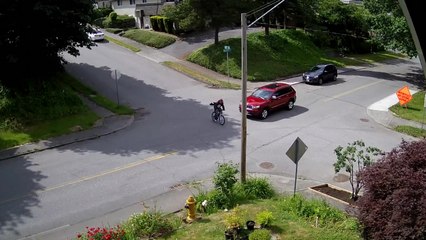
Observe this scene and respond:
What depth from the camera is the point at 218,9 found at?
3550cm

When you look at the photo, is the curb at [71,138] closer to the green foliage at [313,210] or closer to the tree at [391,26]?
the green foliage at [313,210]

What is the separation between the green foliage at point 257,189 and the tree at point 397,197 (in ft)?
12.7

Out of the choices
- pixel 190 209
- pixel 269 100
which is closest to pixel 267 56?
pixel 269 100

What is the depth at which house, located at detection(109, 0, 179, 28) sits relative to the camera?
171 ft

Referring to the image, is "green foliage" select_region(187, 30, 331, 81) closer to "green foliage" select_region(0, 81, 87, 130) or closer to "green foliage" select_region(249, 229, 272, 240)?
"green foliage" select_region(0, 81, 87, 130)

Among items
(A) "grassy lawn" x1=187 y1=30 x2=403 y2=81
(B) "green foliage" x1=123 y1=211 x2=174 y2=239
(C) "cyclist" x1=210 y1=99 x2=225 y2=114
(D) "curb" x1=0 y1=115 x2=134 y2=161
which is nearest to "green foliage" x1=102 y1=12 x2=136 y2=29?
(A) "grassy lawn" x1=187 y1=30 x2=403 y2=81

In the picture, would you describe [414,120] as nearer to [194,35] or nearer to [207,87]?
[207,87]

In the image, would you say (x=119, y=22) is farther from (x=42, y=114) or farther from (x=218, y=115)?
(x=218, y=115)

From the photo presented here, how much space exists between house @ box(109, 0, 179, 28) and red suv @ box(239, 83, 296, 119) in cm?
2846

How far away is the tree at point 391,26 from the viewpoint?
33.7m

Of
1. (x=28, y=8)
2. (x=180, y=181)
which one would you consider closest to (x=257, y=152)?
(x=180, y=181)

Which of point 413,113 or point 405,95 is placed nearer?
point 405,95

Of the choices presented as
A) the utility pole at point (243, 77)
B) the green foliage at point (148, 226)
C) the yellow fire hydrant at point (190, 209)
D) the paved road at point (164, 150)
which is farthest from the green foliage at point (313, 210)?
the green foliage at point (148, 226)

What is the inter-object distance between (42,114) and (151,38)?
2283 centimetres
